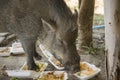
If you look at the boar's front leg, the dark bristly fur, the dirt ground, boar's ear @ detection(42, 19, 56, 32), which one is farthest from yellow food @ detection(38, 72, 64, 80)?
boar's ear @ detection(42, 19, 56, 32)

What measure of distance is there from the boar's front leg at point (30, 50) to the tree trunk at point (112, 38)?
4.49 ft

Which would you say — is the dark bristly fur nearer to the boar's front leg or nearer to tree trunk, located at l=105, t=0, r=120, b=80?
the boar's front leg

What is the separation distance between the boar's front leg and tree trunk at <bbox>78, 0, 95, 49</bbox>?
3.36ft

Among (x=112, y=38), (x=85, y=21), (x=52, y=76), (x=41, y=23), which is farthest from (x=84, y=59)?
(x=112, y=38)

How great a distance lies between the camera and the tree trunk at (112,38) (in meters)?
3.29

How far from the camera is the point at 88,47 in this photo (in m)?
5.29

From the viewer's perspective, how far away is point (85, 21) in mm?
5156

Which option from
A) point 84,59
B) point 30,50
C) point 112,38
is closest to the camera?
point 112,38

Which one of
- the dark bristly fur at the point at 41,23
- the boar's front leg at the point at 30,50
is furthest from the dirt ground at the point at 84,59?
the dark bristly fur at the point at 41,23

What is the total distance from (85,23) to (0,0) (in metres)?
1.54

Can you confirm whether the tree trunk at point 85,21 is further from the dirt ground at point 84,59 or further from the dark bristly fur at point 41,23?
the dark bristly fur at point 41,23

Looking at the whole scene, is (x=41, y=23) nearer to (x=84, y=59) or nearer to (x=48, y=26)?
Result: (x=48, y=26)

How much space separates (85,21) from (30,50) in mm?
1144

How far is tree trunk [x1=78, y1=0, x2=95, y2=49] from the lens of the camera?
5.00 m
